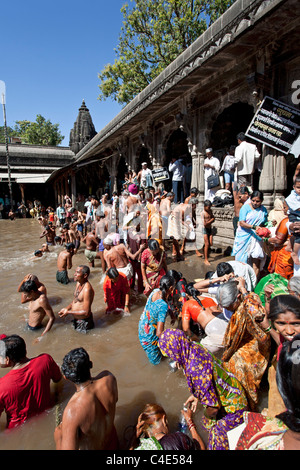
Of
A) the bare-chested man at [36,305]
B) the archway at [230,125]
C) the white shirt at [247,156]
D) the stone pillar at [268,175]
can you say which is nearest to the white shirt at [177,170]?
the archway at [230,125]

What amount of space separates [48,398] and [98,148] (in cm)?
1391

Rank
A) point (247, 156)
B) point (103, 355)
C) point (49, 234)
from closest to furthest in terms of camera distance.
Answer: point (103, 355), point (247, 156), point (49, 234)

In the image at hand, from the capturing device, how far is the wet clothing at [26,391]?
93.7 inches

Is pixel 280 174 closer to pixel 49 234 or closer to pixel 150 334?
pixel 150 334

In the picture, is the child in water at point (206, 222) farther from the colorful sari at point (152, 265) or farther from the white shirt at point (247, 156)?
the colorful sari at point (152, 265)

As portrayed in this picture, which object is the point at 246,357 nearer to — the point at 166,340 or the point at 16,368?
the point at 166,340

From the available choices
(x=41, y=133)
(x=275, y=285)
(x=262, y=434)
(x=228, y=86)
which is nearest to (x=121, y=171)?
(x=228, y=86)

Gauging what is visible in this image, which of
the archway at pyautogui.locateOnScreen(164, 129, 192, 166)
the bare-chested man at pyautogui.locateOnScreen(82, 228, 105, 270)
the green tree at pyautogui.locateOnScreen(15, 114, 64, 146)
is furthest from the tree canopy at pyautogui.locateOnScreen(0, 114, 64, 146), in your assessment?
the bare-chested man at pyautogui.locateOnScreen(82, 228, 105, 270)

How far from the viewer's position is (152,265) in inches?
183

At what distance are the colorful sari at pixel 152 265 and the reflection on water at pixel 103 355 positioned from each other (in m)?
0.58

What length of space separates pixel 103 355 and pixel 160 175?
737cm

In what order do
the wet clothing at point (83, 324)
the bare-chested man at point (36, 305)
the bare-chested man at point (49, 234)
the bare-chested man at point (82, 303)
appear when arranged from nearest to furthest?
1. the bare-chested man at point (36, 305)
2. the bare-chested man at point (82, 303)
3. the wet clothing at point (83, 324)
4. the bare-chested man at point (49, 234)

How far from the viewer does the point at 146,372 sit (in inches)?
123

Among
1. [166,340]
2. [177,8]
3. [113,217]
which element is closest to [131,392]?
[166,340]
